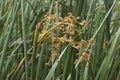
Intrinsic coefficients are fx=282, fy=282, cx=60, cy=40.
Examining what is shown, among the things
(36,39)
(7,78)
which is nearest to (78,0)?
(36,39)

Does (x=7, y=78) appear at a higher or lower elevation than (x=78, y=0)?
lower

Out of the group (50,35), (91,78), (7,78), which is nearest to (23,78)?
(7,78)

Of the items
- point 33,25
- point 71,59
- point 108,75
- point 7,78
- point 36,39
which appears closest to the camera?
point 36,39

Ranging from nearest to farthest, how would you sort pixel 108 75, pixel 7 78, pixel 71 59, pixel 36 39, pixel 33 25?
pixel 36 39
pixel 71 59
pixel 108 75
pixel 7 78
pixel 33 25

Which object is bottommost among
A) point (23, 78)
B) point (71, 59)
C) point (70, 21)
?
point (23, 78)

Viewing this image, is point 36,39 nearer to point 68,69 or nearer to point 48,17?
point 48,17

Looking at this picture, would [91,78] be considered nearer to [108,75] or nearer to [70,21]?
[108,75]

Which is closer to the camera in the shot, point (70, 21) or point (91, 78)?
point (70, 21)
